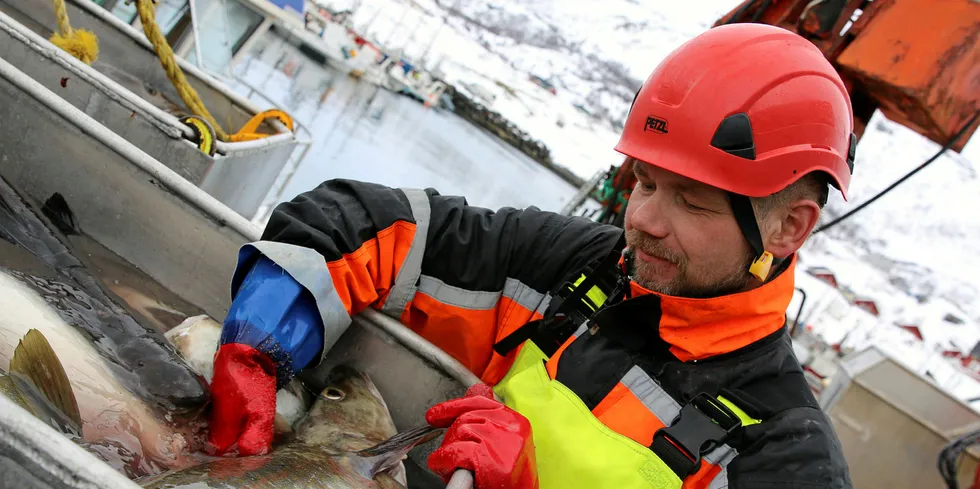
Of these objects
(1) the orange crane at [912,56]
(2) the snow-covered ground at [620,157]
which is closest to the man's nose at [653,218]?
(1) the orange crane at [912,56]

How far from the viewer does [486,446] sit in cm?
142

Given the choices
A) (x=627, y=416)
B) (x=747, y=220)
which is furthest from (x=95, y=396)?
(x=747, y=220)

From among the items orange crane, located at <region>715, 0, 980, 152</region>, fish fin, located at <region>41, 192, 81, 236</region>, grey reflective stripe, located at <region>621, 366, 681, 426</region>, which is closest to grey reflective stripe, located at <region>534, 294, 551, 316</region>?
grey reflective stripe, located at <region>621, 366, 681, 426</region>

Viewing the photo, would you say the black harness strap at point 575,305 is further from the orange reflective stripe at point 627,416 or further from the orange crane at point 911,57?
the orange crane at point 911,57

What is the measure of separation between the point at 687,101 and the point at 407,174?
907cm

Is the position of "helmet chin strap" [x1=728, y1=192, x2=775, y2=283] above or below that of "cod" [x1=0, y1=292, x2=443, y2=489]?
above

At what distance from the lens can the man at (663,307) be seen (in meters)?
1.50

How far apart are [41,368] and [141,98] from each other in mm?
2327

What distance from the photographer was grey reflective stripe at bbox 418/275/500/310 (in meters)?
2.01

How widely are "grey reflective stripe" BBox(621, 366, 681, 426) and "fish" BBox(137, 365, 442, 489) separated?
527 millimetres

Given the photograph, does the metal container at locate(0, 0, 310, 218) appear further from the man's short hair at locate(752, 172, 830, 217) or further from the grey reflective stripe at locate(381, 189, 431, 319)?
the man's short hair at locate(752, 172, 830, 217)

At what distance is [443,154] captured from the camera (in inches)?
573

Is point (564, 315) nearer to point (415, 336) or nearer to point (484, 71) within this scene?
point (415, 336)

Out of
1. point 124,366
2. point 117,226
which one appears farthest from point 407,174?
point 124,366
